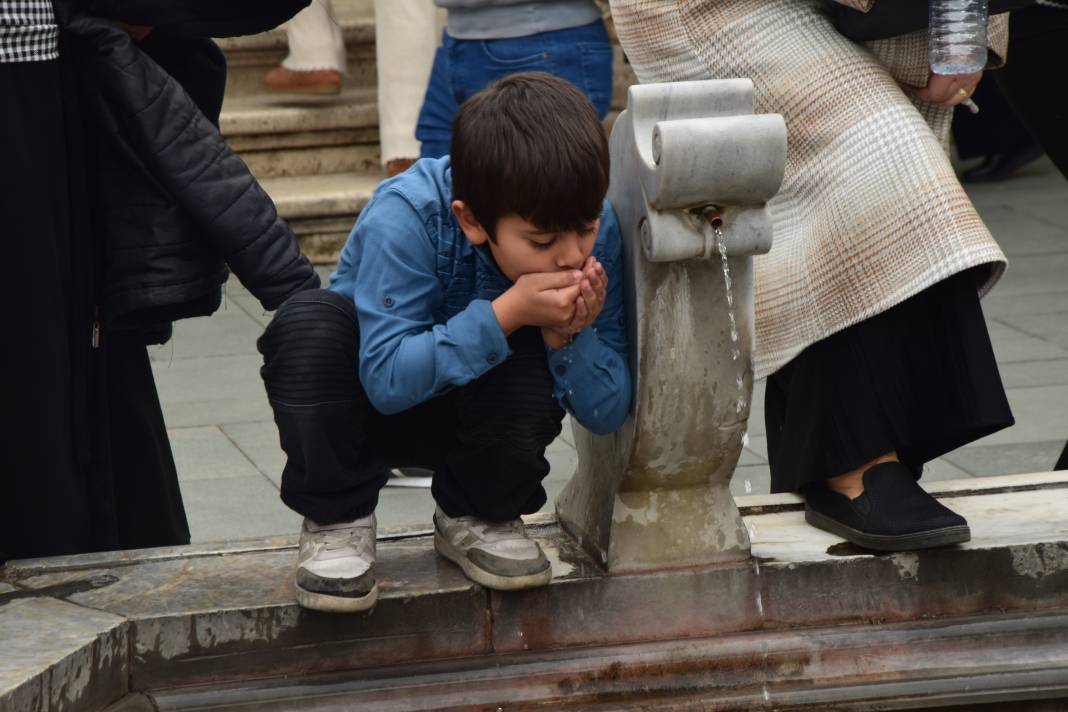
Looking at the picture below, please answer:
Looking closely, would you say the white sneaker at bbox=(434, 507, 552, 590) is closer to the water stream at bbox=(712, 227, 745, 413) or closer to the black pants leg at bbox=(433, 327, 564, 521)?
the black pants leg at bbox=(433, 327, 564, 521)

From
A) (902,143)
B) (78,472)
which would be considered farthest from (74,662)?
(902,143)

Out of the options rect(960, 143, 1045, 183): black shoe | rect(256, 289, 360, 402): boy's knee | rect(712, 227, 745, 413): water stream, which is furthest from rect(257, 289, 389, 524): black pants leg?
rect(960, 143, 1045, 183): black shoe

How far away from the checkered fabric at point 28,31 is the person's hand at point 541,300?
920 millimetres

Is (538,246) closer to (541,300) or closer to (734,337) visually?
(541,300)

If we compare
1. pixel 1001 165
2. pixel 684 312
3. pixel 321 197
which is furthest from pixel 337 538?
pixel 1001 165

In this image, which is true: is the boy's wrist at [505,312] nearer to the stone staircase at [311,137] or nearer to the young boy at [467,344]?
the young boy at [467,344]

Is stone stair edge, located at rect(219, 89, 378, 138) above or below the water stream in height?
below

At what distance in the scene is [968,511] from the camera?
3049 millimetres

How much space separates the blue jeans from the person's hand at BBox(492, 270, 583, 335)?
1472 mm

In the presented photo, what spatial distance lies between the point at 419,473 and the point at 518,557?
5.43 ft

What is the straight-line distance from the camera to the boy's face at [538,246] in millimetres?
2480

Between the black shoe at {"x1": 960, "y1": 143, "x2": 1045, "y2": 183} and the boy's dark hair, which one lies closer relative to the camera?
the boy's dark hair

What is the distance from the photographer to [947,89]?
9.76 feet

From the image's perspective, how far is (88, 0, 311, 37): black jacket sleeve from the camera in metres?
2.83
